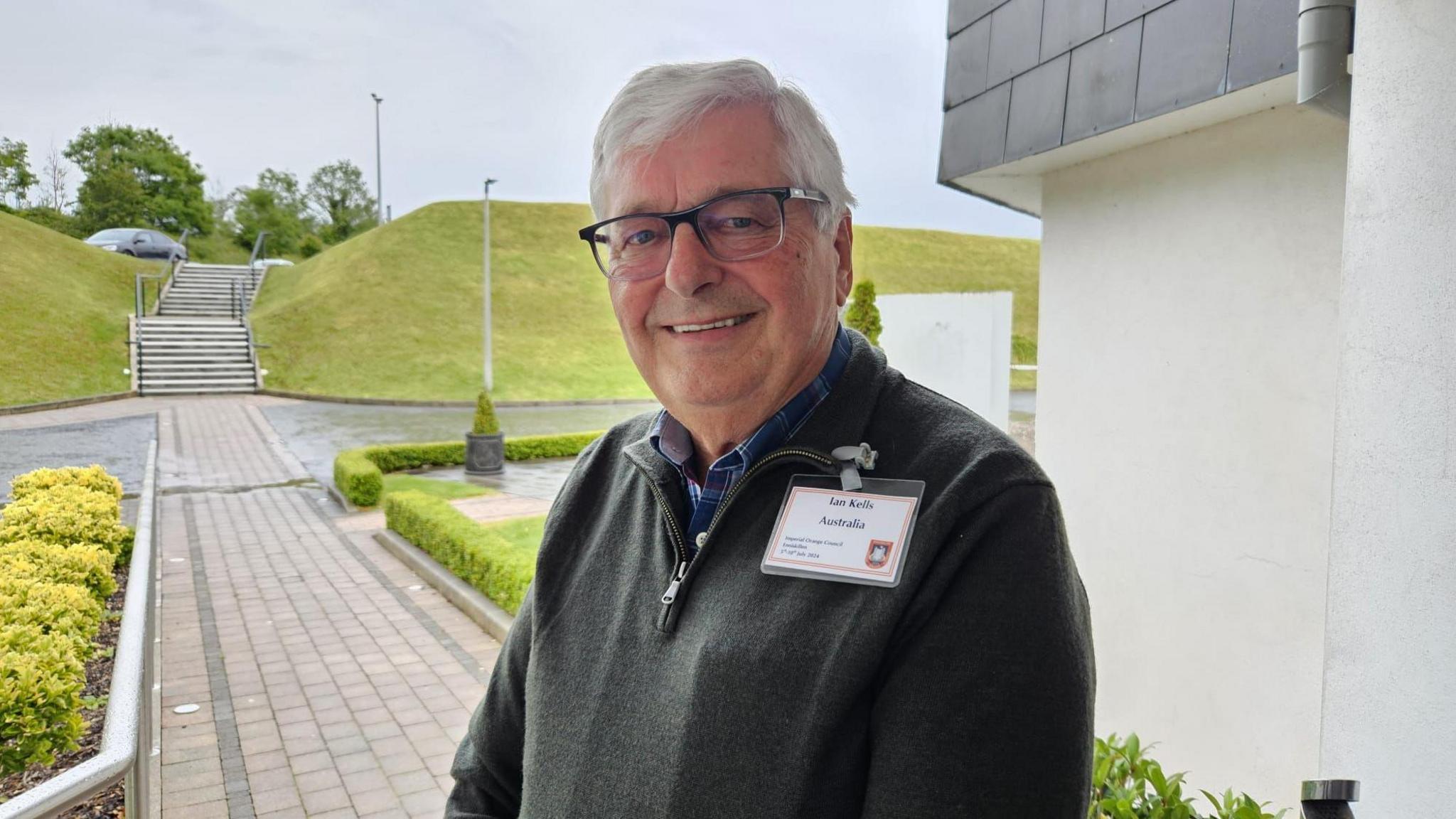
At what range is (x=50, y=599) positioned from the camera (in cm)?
388

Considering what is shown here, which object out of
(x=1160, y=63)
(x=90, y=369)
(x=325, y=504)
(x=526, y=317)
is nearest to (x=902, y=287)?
(x=526, y=317)

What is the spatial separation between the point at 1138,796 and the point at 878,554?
202 centimetres

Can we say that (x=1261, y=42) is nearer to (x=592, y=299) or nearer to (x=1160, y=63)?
(x=1160, y=63)

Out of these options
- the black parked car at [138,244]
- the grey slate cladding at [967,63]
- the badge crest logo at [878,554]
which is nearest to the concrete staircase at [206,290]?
the black parked car at [138,244]

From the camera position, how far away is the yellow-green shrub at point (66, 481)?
634 cm

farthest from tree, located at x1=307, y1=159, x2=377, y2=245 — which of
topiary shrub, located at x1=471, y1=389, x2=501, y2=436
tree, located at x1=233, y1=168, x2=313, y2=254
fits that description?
topiary shrub, located at x1=471, y1=389, x2=501, y2=436

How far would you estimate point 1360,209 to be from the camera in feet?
6.11

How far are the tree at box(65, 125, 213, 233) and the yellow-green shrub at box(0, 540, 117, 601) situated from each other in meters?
42.2

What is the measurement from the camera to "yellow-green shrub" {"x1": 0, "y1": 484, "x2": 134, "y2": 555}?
17.2 ft

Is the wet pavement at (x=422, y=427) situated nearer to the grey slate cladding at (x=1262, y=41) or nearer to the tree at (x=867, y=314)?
the tree at (x=867, y=314)

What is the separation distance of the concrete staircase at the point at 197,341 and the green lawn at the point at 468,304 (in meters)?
0.74

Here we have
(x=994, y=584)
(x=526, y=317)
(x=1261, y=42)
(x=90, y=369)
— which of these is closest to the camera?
(x=994, y=584)

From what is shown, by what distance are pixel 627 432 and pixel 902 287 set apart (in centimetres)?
4480

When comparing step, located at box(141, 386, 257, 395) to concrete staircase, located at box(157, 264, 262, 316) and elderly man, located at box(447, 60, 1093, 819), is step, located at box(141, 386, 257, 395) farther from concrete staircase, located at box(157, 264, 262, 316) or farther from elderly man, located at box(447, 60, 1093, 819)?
elderly man, located at box(447, 60, 1093, 819)
